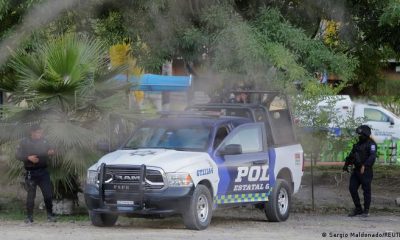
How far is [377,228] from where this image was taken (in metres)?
12.9

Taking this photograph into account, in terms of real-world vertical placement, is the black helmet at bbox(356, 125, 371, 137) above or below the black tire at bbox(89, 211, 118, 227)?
above

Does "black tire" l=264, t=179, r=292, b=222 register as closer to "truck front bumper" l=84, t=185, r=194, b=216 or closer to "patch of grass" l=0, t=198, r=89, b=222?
"truck front bumper" l=84, t=185, r=194, b=216

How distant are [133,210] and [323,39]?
21.0 ft

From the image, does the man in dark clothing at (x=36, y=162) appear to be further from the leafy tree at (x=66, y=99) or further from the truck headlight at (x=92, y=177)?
the truck headlight at (x=92, y=177)

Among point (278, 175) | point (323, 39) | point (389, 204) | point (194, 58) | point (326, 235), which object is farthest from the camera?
point (389, 204)

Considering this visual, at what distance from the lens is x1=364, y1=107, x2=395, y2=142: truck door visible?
95.9 ft

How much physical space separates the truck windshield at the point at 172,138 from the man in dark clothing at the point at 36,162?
135 centimetres

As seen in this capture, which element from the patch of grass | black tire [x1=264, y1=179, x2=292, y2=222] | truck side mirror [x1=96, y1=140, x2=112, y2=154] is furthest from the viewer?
the patch of grass

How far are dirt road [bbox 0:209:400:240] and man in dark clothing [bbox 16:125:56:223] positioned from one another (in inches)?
16.7

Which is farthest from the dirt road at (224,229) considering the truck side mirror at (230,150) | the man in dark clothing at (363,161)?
the truck side mirror at (230,150)

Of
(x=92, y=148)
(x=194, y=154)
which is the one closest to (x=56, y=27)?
(x=92, y=148)

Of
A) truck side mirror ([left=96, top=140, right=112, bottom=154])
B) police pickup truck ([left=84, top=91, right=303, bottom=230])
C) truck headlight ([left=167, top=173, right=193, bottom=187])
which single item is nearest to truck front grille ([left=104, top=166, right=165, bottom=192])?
police pickup truck ([left=84, top=91, right=303, bottom=230])

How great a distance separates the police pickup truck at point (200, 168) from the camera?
37.8 ft

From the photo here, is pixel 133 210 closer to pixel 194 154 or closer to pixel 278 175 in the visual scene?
pixel 194 154
